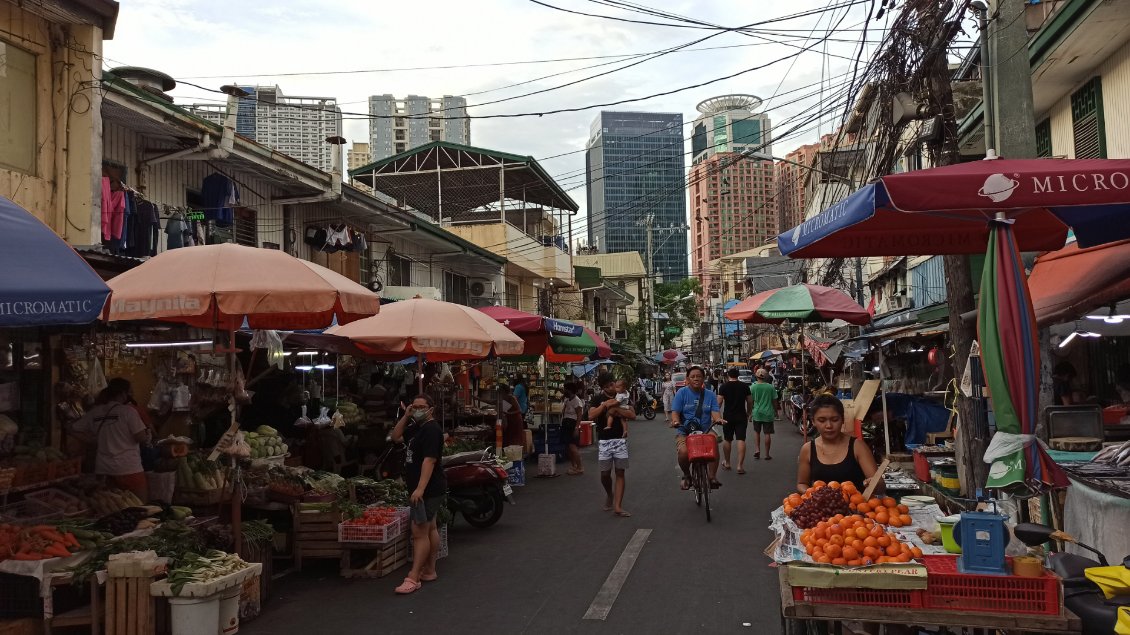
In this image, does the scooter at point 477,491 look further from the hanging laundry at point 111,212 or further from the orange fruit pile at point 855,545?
the orange fruit pile at point 855,545

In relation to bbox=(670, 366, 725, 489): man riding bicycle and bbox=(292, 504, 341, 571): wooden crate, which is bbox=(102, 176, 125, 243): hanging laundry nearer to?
bbox=(292, 504, 341, 571): wooden crate

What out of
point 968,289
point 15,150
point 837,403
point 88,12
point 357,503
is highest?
point 88,12

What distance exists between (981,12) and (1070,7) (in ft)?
8.03

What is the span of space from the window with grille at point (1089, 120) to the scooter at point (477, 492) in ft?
29.8

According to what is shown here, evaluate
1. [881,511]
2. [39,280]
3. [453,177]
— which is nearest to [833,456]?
[881,511]

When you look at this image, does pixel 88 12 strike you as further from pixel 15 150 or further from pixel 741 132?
pixel 741 132

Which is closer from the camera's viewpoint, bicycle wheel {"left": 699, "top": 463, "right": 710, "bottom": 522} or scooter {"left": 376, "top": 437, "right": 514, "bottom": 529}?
bicycle wheel {"left": 699, "top": 463, "right": 710, "bottom": 522}

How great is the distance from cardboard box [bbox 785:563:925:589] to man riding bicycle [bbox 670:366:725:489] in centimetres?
671

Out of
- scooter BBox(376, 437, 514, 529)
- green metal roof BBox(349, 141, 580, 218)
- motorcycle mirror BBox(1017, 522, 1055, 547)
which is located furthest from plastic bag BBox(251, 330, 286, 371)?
green metal roof BBox(349, 141, 580, 218)

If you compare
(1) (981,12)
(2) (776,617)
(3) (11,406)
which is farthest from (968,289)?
(3) (11,406)

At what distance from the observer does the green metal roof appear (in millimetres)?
28281

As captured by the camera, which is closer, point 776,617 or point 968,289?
point 776,617

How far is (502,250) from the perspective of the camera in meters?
29.9

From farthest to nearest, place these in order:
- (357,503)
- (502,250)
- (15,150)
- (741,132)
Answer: (502,250) → (741,132) → (15,150) → (357,503)
